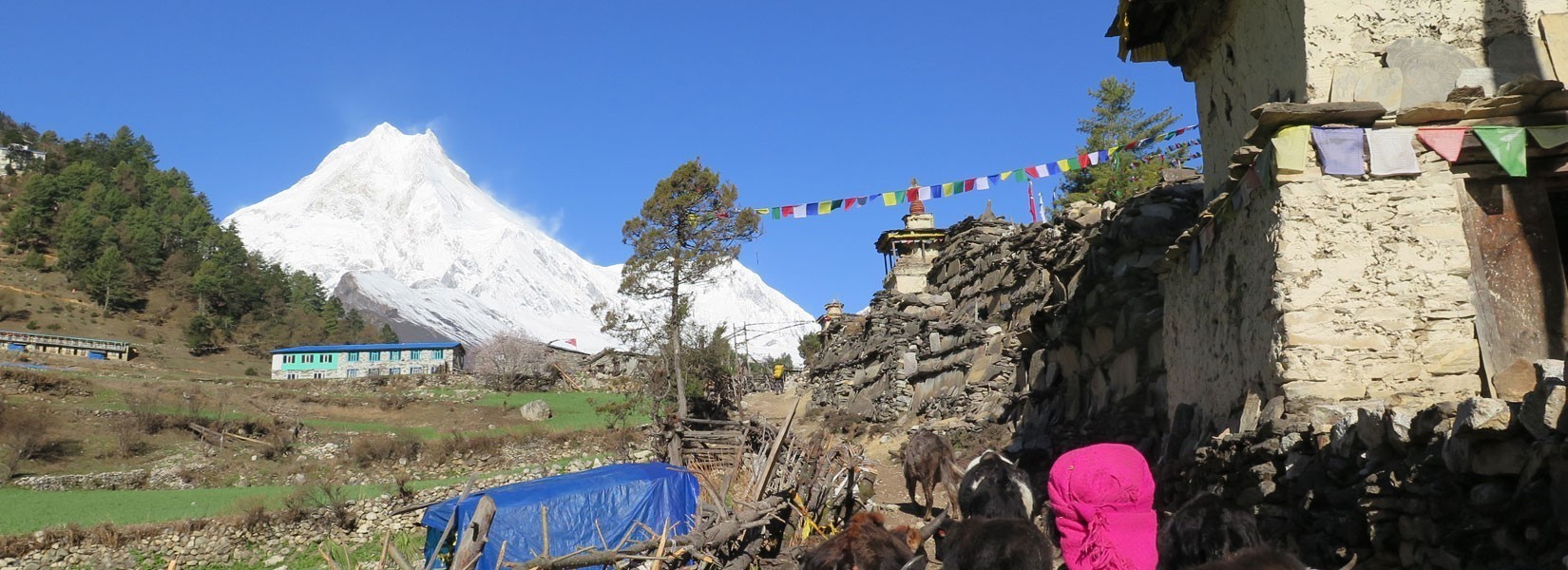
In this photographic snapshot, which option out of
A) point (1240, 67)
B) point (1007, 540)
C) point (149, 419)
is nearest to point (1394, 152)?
point (1240, 67)

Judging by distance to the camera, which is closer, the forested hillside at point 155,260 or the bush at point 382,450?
the bush at point 382,450

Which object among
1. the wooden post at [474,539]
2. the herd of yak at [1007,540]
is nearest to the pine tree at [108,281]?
the wooden post at [474,539]

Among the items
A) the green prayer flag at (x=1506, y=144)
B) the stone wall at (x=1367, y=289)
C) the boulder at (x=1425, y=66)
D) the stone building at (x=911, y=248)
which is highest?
the stone building at (x=911, y=248)

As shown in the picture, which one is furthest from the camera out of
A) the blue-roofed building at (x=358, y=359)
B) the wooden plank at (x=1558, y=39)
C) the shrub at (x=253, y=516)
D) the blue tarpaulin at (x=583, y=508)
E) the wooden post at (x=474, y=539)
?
the blue-roofed building at (x=358, y=359)

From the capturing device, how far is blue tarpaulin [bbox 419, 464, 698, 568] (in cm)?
1291

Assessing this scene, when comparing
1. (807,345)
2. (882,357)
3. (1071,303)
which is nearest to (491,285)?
(807,345)

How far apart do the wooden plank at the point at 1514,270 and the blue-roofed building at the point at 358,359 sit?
57.4 m

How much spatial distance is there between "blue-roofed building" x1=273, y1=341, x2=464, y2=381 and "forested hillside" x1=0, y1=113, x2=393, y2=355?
33.6ft

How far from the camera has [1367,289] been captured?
6.84m

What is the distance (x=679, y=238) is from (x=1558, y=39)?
26.5 meters

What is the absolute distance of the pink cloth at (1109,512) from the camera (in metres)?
5.24

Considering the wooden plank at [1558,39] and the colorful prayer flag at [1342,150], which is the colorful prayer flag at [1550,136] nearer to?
the wooden plank at [1558,39]

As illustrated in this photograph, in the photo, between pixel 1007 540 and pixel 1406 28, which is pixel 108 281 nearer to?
pixel 1007 540

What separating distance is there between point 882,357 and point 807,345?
3122cm
